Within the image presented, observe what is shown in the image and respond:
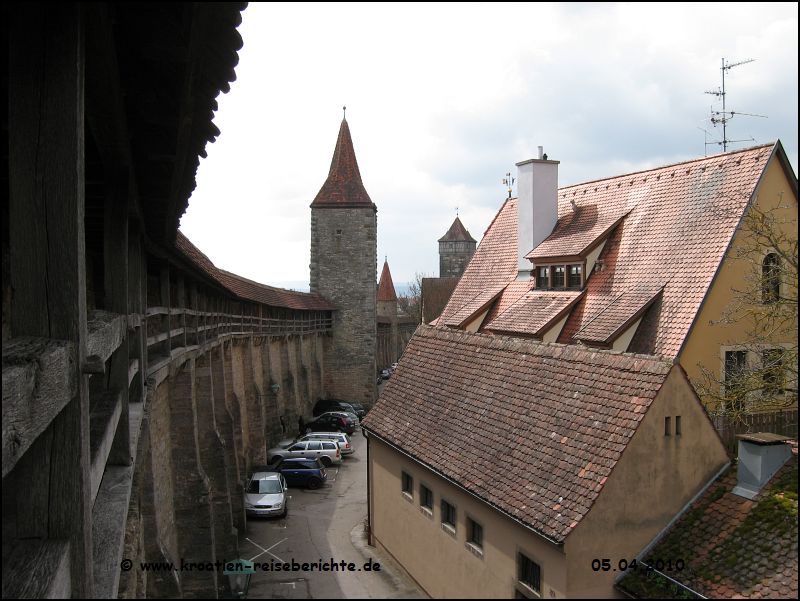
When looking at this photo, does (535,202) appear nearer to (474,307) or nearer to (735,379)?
(474,307)

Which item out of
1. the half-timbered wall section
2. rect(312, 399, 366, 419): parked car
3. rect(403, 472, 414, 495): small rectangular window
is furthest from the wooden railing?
rect(403, 472, 414, 495): small rectangular window

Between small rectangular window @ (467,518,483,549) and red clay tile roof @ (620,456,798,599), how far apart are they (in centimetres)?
165

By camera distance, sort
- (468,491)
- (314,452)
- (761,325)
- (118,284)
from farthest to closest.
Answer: (314,452)
(761,325)
(468,491)
(118,284)

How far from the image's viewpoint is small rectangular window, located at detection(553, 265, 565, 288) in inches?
688

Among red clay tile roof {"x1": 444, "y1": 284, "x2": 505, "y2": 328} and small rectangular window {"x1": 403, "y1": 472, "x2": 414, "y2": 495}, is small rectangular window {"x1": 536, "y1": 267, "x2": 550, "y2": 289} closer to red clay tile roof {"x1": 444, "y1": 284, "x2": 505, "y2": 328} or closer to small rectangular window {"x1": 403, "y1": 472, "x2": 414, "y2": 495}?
red clay tile roof {"x1": 444, "y1": 284, "x2": 505, "y2": 328}

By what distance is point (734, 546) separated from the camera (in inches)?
315

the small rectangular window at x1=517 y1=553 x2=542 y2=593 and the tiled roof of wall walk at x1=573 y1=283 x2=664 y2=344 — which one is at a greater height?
the tiled roof of wall walk at x1=573 y1=283 x2=664 y2=344

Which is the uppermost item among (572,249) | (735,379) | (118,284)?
(572,249)

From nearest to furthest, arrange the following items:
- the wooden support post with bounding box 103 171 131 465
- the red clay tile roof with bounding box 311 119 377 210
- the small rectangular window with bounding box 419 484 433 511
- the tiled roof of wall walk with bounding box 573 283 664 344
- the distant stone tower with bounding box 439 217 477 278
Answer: the wooden support post with bounding box 103 171 131 465 < the small rectangular window with bounding box 419 484 433 511 < the tiled roof of wall walk with bounding box 573 283 664 344 < the red clay tile roof with bounding box 311 119 377 210 < the distant stone tower with bounding box 439 217 477 278

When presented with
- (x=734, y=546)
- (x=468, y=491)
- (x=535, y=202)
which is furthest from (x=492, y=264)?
(x=734, y=546)

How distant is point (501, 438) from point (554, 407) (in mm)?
899

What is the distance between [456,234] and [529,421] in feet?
235

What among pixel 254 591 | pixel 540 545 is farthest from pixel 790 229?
pixel 254 591

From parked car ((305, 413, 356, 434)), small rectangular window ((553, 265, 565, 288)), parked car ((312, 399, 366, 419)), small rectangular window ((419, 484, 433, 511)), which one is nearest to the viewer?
small rectangular window ((419, 484, 433, 511))
